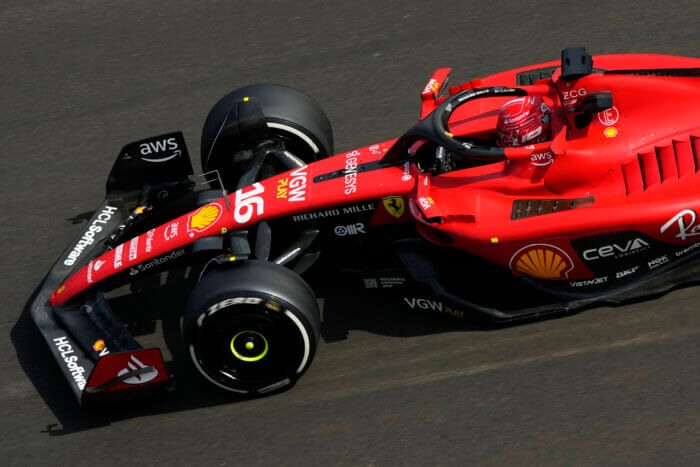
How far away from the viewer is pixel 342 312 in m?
6.84

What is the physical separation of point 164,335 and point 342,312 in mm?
1357

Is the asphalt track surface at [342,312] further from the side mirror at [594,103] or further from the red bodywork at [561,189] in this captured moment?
the side mirror at [594,103]

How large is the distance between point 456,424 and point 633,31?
5104mm

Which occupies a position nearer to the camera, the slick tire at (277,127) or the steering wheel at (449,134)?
the steering wheel at (449,134)

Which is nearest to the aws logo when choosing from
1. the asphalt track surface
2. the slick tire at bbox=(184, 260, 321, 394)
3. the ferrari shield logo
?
the asphalt track surface

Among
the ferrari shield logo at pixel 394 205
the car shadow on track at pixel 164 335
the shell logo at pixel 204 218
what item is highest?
the shell logo at pixel 204 218

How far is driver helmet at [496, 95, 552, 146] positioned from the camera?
6.24m

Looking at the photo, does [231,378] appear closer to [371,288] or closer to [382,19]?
[371,288]

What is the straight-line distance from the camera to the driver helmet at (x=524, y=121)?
624 centimetres

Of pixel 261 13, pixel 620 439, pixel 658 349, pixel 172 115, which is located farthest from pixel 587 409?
pixel 261 13

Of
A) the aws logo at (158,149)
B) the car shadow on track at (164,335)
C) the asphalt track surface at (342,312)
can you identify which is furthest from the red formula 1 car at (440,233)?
the aws logo at (158,149)

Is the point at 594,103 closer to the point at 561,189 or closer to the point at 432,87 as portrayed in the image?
the point at 561,189

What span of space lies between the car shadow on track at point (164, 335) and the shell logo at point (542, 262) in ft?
1.80

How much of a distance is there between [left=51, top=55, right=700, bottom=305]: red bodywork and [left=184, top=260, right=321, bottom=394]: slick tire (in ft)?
2.50
